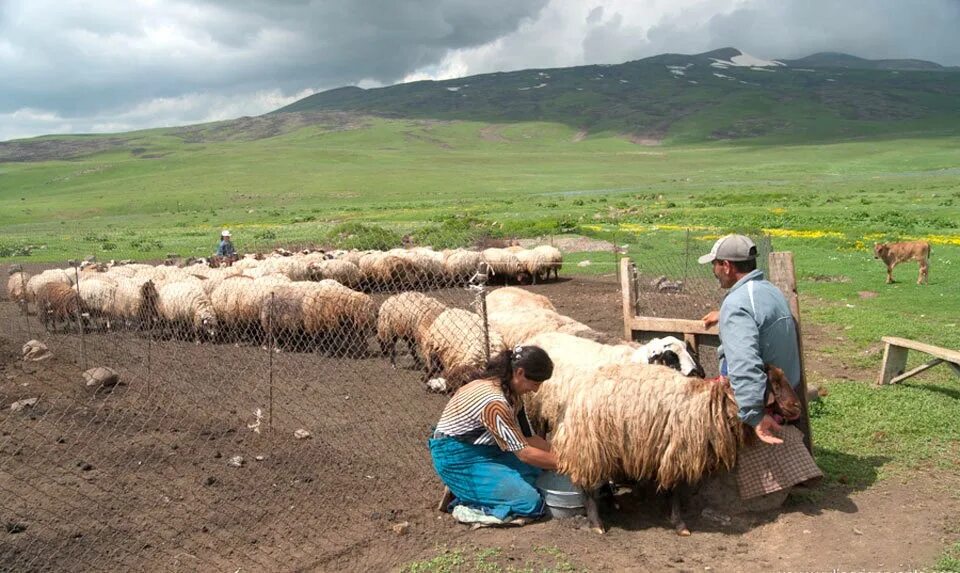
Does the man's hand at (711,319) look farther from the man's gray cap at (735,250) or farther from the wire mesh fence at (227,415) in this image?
the wire mesh fence at (227,415)

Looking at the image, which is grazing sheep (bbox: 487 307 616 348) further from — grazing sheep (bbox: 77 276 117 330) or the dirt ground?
grazing sheep (bbox: 77 276 117 330)

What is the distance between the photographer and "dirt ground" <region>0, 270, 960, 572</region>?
4.98 metres

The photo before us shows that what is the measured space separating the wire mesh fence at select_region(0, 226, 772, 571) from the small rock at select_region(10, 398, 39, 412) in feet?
0.23

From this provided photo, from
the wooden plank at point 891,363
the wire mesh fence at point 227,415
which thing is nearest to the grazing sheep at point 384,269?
the wire mesh fence at point 227,415

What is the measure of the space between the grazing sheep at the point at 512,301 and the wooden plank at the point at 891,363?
13.5 feet

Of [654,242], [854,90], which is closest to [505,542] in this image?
[654,242]

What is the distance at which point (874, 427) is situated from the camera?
7.10m

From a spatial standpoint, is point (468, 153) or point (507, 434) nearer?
point (507, 434)

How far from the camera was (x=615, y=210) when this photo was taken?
45219 millimetres

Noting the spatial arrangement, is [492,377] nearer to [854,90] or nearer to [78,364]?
[78,364]

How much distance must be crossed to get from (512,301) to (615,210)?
118 ft

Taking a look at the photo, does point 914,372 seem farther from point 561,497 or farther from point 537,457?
point 537,457

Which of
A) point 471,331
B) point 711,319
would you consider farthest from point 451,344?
point 711,319

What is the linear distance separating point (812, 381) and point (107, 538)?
25.5 ft
